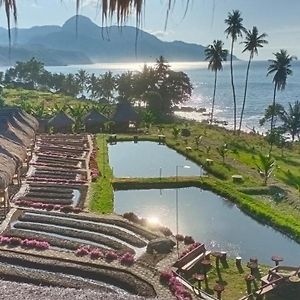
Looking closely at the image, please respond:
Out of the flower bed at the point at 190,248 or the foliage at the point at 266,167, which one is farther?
the foliage at the point at 266,167

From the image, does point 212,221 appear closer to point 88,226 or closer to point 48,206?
point 88,226

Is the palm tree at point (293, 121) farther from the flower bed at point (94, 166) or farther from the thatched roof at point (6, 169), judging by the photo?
the thatched roof at point (6, 169)

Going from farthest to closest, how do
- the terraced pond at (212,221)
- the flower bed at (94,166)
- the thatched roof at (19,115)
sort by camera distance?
1. the thatched roof at (19,115)
2. the flower bed at (94,166)
3. the terraced pond at (212,221)

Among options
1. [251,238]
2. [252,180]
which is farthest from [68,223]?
[252,180]

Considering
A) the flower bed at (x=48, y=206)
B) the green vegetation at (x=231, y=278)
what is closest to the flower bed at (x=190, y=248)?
the green vegetation at (x=231, y=278)

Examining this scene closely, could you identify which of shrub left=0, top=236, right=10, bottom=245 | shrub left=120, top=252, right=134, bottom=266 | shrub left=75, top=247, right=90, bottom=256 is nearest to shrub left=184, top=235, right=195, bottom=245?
shrub left=120, top=252, right=134, bottom=266
